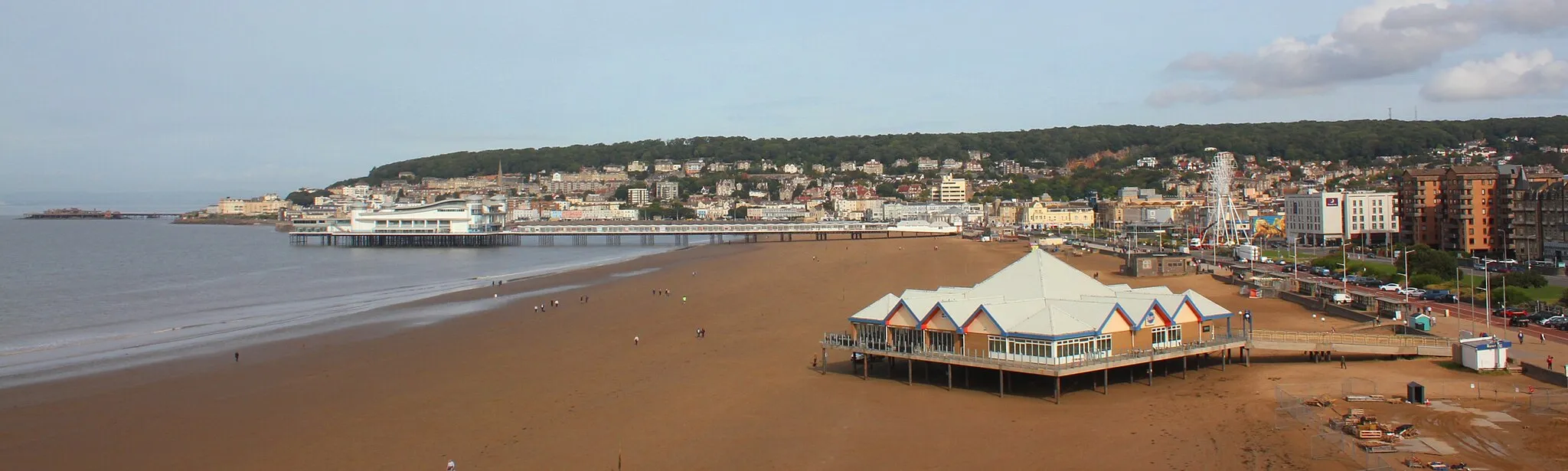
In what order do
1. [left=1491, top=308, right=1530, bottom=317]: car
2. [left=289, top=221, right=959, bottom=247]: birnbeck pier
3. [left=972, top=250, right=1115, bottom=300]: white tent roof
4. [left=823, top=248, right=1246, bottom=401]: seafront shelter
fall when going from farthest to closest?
[left=289, top=221, right=959, bottom=247]: birnbeck pier < [left=1491, top=308, right=1530, bottom=317]: car < [left=972, top=250, right=1115, bottom=300]: white tent roof < [left=823, top=248, right=1246, bottom=401]: seafront shelter

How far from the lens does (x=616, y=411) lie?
18672 mm

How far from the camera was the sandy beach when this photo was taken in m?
15.5

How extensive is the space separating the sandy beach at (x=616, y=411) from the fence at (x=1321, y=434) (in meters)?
0.21

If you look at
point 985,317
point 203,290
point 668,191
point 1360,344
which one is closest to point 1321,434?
point 985,317

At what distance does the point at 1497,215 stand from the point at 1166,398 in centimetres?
4181

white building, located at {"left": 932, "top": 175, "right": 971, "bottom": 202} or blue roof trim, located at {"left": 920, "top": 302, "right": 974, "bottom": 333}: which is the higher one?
white building, located at {"left": 932, "top": 175, "right": 971, "bottom": 202}

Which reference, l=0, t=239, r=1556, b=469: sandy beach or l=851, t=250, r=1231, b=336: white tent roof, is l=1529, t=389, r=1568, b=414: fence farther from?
l=851, t=250, r=1231, b=336: white tent roof

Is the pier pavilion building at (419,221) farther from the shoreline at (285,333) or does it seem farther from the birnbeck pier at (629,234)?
the shoreline at (285,333)

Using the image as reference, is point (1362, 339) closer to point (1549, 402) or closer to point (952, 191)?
point (1549, 402)

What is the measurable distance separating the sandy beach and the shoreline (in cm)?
65

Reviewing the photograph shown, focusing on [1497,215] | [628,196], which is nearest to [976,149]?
[628,196]

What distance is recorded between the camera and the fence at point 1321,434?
1400 centimetres

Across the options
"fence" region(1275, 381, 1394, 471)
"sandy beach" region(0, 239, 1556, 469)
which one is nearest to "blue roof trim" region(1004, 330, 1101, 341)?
"sandy beach" region(0, 239, 1556, 469)

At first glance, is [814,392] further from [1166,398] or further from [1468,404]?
[1468,404]
